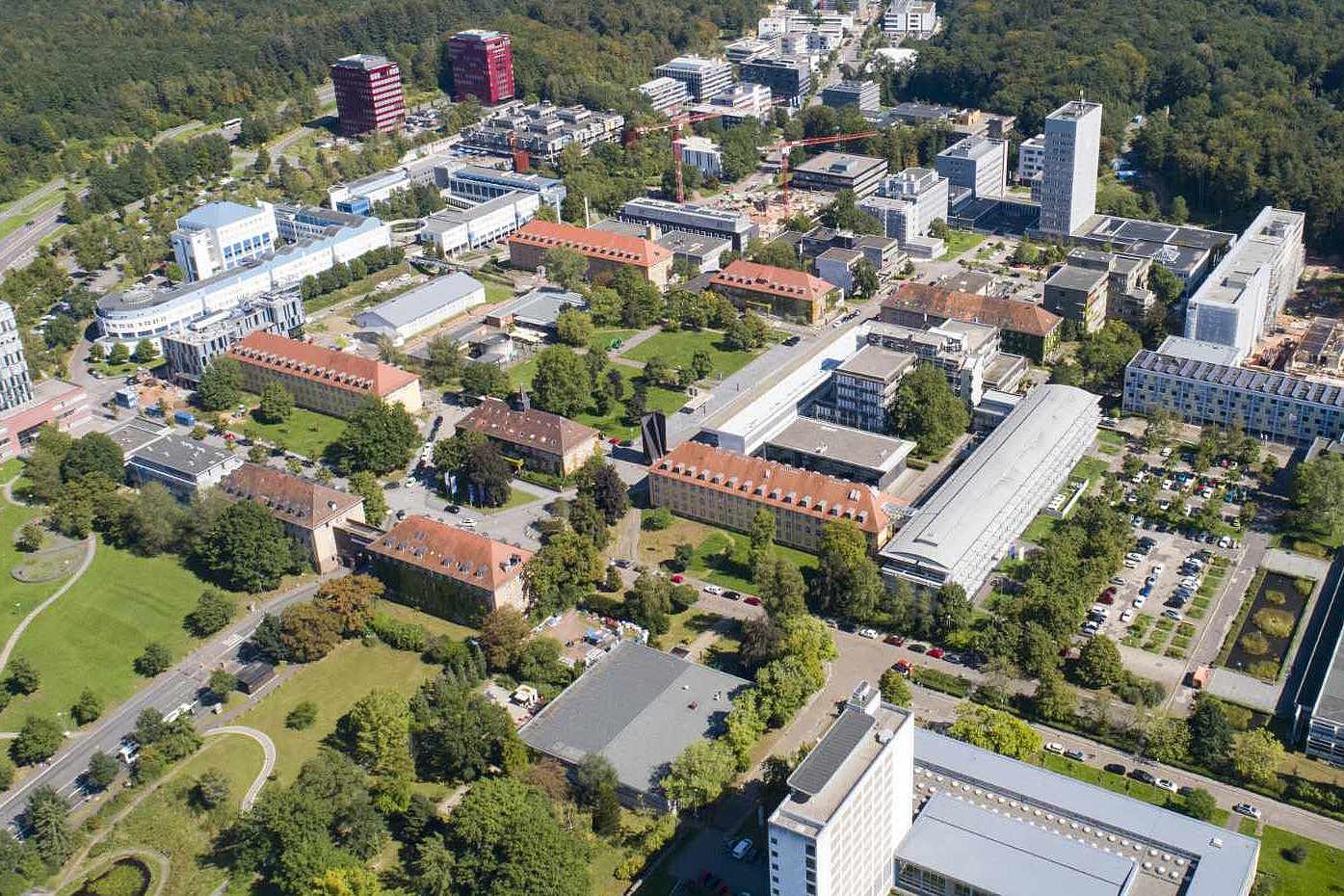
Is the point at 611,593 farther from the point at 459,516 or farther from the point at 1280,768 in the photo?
the point at 1280,768

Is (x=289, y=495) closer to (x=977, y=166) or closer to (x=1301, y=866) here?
(x=1301, y=866)

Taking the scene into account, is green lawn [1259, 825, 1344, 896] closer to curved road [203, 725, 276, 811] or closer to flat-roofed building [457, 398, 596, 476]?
curved road [203, 725, 276, 811]

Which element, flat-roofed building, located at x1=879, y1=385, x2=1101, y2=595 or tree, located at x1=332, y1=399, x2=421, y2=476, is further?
tree, located at x1=332, y1=399, x2=421, y2=476

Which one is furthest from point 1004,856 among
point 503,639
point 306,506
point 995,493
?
point 306,506

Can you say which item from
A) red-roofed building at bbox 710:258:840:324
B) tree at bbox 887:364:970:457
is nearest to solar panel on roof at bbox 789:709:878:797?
tree at bbox 887:364:970:457

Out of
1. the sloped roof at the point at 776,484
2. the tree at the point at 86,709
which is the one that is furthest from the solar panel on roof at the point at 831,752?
the tree at the point at 86,709
